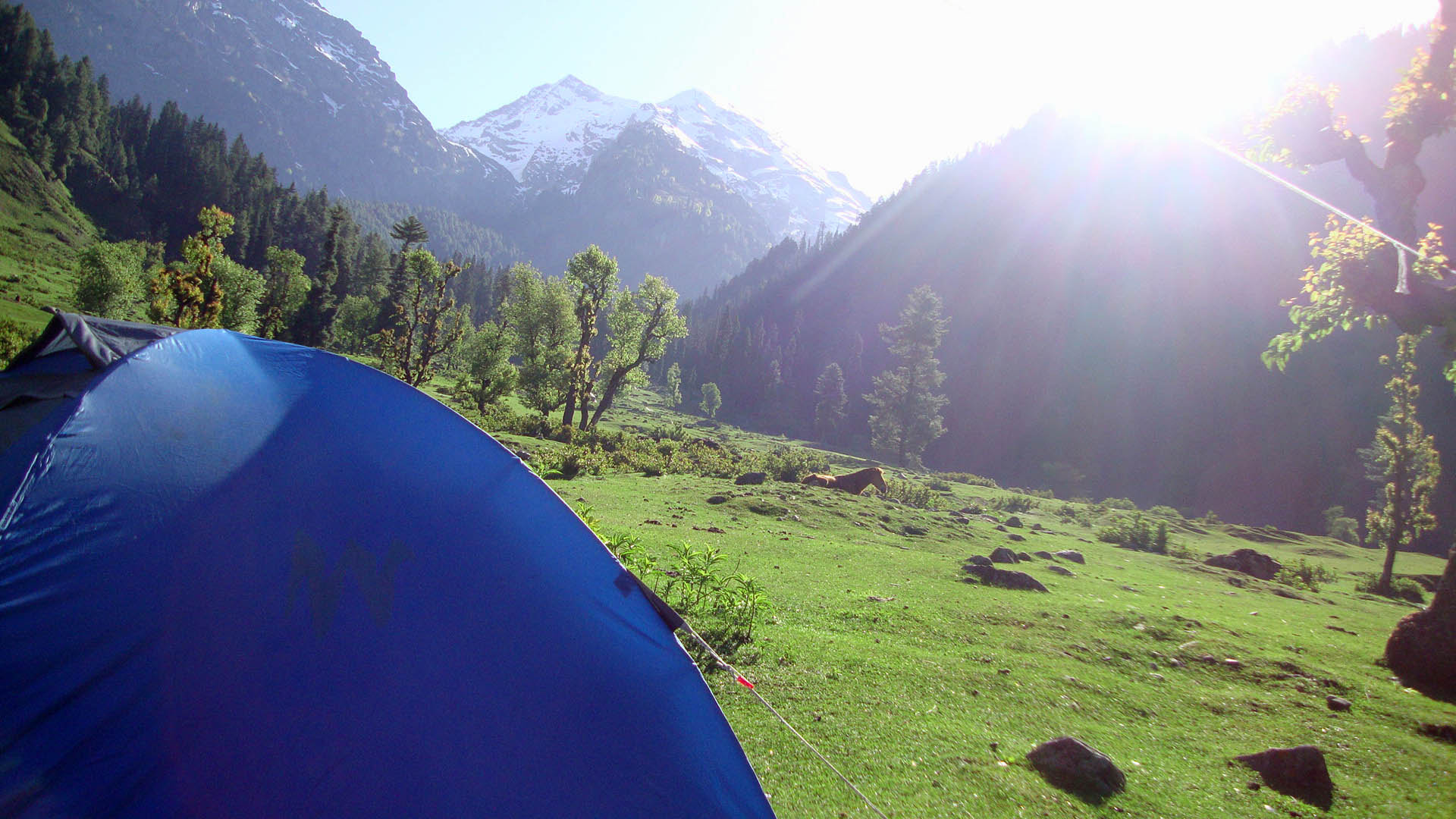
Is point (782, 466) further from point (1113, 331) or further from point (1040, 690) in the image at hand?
point (1113, 331)

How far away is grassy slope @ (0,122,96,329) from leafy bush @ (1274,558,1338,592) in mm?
50060

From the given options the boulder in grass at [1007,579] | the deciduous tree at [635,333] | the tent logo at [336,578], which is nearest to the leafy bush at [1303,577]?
the boulder in grass at [1007,579]

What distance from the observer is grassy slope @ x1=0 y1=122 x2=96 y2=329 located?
117 ft

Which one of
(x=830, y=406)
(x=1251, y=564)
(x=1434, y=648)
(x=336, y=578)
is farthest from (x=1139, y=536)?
(x=830, y=406)

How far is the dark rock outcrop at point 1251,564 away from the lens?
65.2 feet

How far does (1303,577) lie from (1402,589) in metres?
3.01

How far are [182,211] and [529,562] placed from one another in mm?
124852

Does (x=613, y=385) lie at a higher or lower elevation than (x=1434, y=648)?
higher

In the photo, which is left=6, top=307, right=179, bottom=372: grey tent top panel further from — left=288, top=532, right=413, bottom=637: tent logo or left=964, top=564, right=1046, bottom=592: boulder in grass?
left=964, top=564, right=1046, bottom=592: boulder in grass

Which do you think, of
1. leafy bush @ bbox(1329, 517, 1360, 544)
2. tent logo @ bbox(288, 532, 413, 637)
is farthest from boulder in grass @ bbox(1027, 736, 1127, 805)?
leafy bush @ bbox(1329, 517, 1360, 544)

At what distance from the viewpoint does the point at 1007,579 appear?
12.9 metres

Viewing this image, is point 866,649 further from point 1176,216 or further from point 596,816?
point 1176,216

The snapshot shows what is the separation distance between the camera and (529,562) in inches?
151

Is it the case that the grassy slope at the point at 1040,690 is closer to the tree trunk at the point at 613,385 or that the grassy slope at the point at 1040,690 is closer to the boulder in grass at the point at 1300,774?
the boulder in grass at the point at 1300,774
